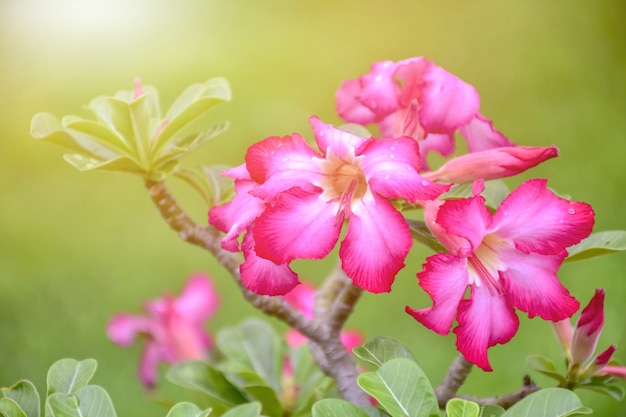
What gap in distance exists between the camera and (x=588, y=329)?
0.67 m

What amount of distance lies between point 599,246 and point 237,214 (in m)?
0.31

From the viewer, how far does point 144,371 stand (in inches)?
44.0

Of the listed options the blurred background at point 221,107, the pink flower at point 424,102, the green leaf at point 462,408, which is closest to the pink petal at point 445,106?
the pink flower at point 424,102

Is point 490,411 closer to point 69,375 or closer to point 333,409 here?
point 333,409

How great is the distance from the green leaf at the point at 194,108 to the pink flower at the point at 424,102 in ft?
0.40

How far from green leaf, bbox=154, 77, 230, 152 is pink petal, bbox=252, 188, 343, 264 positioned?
7.7 inches

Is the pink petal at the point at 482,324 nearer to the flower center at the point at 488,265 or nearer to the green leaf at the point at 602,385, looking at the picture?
the flower center at the point at 488,265

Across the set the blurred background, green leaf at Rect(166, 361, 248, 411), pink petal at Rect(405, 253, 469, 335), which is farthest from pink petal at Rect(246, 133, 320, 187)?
the blurred background

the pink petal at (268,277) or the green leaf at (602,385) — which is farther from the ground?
the pink petal at (268,277)

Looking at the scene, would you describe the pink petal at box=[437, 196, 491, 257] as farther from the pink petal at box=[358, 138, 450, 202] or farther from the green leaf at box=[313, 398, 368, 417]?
the green leaf at box=[313, 398, 368, 417]

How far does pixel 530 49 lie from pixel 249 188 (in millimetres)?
1842

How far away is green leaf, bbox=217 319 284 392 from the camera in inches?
39.0

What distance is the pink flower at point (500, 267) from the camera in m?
0.55

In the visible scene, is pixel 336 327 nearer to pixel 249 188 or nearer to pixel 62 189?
pixel 249 188
